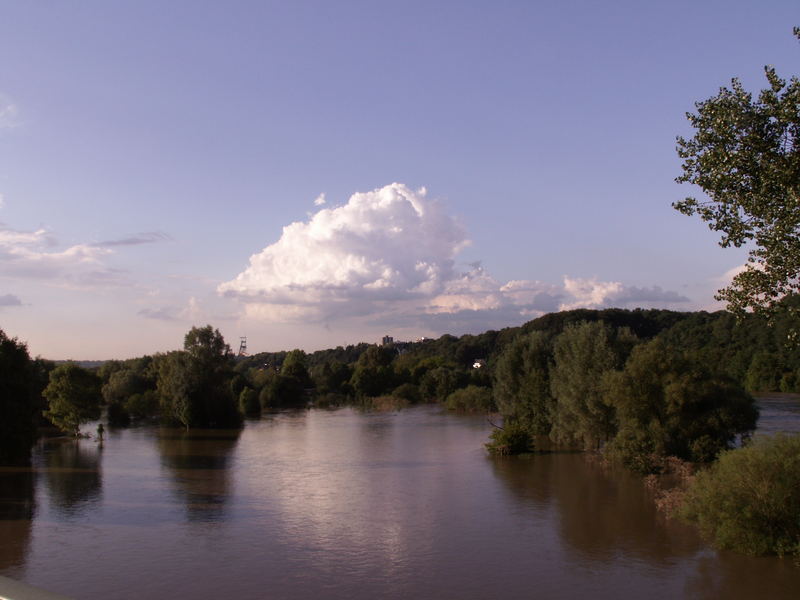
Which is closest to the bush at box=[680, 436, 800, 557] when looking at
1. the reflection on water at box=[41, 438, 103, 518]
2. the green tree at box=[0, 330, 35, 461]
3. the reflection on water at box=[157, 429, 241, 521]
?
the reflection on water at box=[157, 429, 241, 521]

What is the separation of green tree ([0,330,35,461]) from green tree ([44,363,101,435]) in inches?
304

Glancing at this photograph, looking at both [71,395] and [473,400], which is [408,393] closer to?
[473,400]

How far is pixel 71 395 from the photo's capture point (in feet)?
130

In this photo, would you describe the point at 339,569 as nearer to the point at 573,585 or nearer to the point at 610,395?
the point at 573,585

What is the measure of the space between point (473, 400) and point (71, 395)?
34688 millimetres

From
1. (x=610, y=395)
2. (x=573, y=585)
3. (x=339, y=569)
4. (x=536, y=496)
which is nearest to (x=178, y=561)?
(x=339, y=569)

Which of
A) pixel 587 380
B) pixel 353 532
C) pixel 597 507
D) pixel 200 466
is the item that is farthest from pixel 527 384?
pixel 353 532

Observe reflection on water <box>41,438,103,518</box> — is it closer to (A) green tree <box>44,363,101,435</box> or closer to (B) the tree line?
(A) green tree <box>44,363,101,435</box>

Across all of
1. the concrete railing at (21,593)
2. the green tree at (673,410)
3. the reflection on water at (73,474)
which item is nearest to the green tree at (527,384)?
the green tree at (673,410)

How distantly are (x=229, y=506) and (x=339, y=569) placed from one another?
817 cm

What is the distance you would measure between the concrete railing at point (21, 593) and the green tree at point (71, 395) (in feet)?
133

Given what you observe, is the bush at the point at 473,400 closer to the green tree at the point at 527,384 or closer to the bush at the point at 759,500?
the green tree at the point at 527,384

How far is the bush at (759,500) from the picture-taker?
15.5 meters

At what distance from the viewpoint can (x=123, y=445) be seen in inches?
1549
